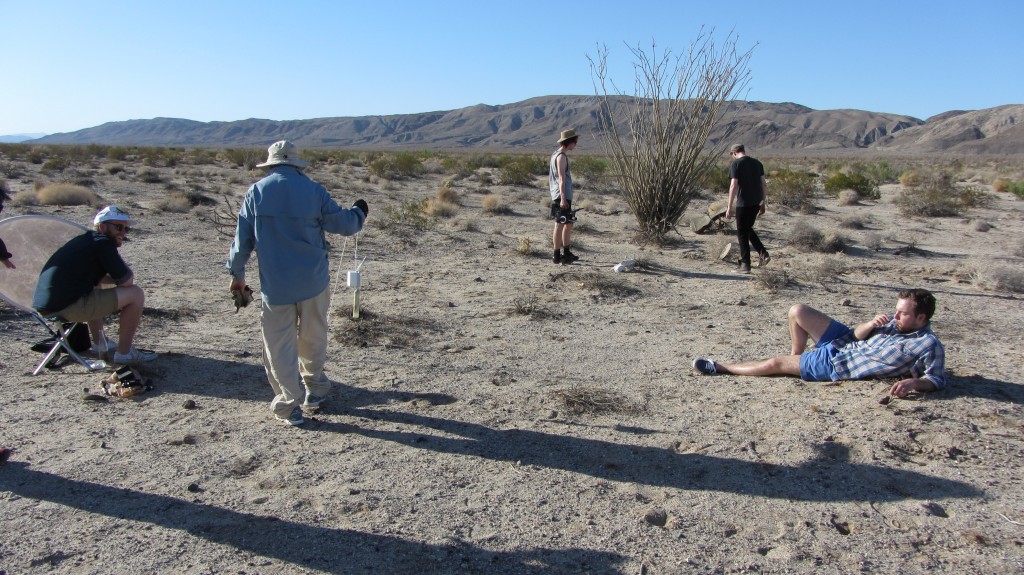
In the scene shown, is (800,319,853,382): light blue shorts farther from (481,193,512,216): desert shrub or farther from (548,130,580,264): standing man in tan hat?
(481,193,512,216): desert shrub

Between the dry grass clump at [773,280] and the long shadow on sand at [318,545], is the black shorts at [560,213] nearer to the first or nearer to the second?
the dry grass clump at [773,280]

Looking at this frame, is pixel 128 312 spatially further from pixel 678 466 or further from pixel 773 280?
pixel 773 280

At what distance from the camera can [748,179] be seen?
8.55 m

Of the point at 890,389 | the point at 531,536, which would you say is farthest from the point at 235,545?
the point at 890,389

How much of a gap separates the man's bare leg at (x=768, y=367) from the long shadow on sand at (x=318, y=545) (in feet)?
8.27

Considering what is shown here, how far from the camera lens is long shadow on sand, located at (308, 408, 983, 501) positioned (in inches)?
140

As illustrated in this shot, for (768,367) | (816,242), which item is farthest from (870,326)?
(816,242)

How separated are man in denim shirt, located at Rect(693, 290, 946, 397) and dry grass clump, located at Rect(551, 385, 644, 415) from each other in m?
0.83

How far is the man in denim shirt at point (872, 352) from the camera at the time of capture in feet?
14.3

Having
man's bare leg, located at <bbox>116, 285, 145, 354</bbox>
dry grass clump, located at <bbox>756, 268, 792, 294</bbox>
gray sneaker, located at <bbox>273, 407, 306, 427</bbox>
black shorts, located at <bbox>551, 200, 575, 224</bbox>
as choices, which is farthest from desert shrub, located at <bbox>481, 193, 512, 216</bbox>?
gray sneaker, located at <bbox>273, 407, 306, 427</bbox>

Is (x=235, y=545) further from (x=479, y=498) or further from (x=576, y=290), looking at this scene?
(x=576, y=290)

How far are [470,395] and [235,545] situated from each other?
81.4 inches

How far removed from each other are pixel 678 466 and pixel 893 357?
174cm

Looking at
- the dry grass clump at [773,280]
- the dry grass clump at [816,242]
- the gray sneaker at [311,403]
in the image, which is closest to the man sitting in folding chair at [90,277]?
the gray sneaker at [311,403]
